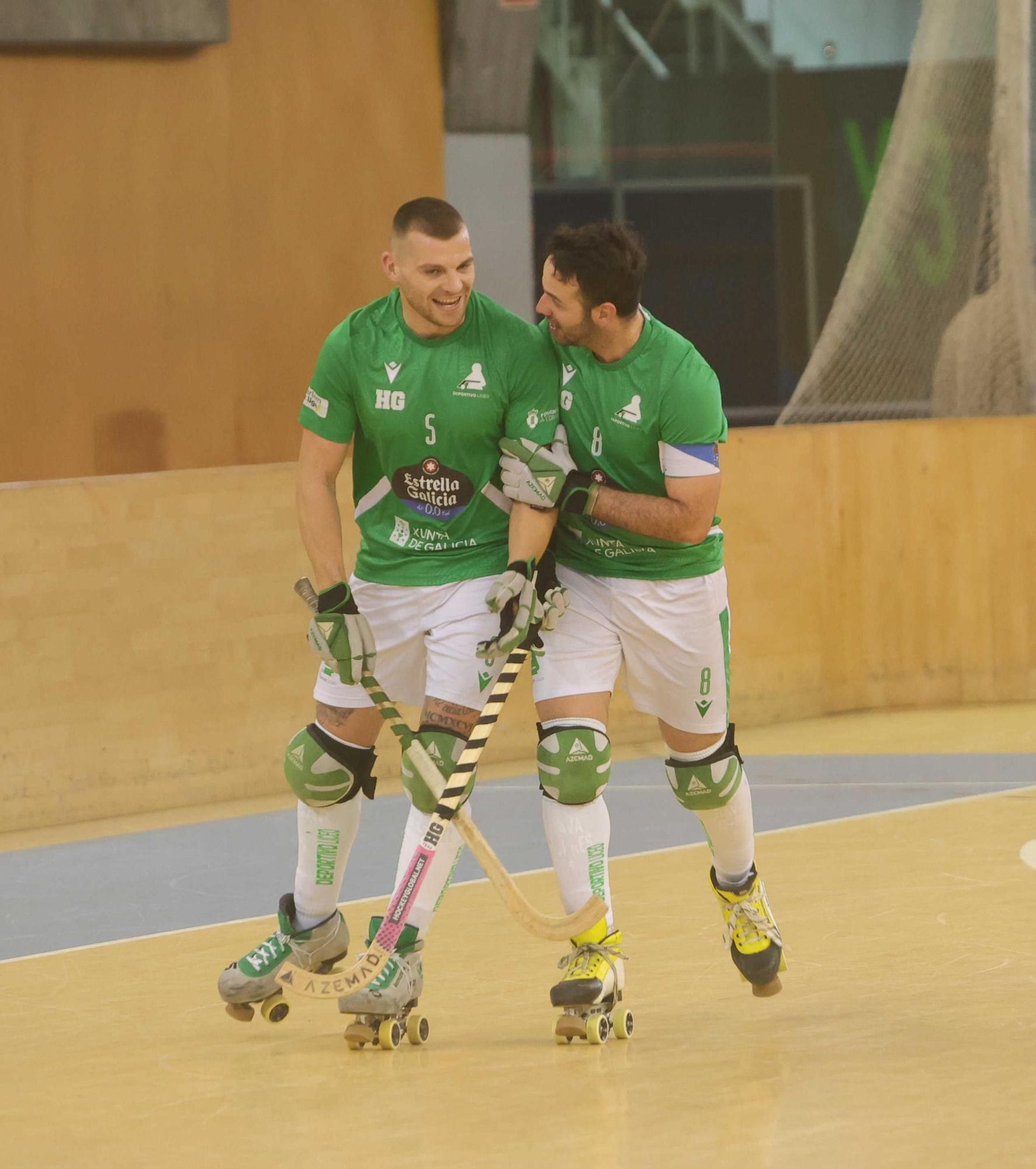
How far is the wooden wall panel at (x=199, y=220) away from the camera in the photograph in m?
9.38

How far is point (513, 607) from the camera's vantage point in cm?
436

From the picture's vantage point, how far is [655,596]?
14.9ft

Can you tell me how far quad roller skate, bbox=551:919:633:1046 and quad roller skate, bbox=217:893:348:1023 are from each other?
0.61m

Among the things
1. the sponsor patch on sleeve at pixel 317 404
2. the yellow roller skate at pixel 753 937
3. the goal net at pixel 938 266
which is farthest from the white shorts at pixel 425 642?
the goal net at pixel 938 266

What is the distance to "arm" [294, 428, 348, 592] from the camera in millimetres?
4449

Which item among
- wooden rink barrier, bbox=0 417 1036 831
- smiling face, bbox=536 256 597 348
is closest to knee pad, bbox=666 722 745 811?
smiling face, bbox=536 256 597 348

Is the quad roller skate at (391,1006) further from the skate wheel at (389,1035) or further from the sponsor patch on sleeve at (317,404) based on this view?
the sponsor patch on sleeve at (317,404)

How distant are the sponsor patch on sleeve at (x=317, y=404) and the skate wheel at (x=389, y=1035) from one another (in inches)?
53.8

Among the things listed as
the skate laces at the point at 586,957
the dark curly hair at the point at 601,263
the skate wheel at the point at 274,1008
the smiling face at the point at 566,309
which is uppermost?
the dark curly hair at the point at 601,263

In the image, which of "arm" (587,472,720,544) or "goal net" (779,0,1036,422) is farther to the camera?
"goal net" (779,0,1036,422)

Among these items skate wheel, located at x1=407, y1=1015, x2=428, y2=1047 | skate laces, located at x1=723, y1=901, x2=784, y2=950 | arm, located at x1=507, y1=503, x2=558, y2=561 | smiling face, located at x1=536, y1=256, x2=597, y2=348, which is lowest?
skate wheel, located at x1=407, y1=1015, x2=428, y2=1047

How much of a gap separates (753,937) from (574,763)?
0.65m

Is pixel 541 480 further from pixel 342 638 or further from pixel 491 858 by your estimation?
pixel 491 858

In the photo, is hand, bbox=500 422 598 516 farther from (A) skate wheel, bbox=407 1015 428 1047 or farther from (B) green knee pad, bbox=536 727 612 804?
(A) skate wheel, bbox=407 1015 428 1047
